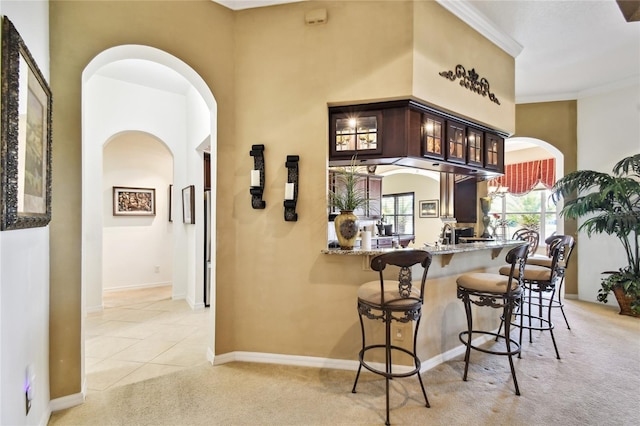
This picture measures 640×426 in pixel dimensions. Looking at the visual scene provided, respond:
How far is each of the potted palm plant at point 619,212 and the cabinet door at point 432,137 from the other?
2.69 metres

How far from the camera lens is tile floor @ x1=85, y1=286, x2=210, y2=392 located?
8.83 feet

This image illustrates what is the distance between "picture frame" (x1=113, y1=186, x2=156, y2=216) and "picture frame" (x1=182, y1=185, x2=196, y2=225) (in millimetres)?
1486

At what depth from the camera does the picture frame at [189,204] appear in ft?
15.1

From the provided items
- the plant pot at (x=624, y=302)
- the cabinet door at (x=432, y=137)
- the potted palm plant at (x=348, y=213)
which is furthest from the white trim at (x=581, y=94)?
the potted palm plant at (x=348, y=213)

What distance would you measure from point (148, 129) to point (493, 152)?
466 cm

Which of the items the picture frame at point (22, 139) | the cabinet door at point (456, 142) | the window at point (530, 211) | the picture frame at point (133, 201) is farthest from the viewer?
the window at point (530, 211)

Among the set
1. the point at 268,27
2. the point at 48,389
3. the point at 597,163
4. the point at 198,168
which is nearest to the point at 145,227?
the point at 198,168

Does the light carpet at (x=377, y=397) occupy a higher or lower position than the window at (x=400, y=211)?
lower

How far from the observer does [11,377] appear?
152 centimetres

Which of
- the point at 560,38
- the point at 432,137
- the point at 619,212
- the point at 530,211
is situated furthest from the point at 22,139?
the point at 530,211

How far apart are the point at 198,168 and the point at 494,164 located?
3.94m

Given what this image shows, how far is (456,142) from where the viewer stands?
3.22 m

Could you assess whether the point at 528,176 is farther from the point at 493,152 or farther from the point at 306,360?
the point at 306,360

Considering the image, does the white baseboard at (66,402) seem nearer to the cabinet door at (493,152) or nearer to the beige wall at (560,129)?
the cabinet door at (493,152)
